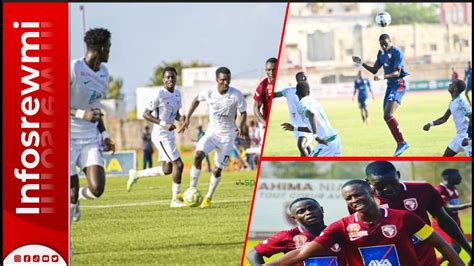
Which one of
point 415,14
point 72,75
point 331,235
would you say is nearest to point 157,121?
point 72,75

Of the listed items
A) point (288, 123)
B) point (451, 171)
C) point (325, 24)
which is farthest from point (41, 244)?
point (325, 24)

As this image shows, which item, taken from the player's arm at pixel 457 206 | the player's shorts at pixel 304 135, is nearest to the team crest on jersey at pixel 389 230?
the player's arm at pixel 457 206

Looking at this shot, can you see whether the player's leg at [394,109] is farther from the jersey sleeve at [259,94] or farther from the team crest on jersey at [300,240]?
the team crest on jersey at [300,240]

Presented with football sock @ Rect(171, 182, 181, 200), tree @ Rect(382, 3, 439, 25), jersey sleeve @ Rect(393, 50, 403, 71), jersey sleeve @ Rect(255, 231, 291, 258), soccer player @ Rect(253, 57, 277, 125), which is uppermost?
tree @ Rect(382, 3, 439, 25)

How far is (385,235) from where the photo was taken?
30.0ft

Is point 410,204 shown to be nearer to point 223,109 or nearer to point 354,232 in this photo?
point 354,232

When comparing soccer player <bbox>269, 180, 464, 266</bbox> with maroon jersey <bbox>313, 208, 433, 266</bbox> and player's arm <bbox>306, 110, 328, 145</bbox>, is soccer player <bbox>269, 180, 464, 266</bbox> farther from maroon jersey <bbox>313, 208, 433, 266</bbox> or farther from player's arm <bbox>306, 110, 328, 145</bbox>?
player's arm <bbox>306, 110, 328, 145</bbox>

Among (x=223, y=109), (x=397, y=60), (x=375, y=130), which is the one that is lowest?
(x=375, y=130)

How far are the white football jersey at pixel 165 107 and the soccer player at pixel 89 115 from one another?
1.98ft

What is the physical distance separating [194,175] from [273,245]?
1.22m

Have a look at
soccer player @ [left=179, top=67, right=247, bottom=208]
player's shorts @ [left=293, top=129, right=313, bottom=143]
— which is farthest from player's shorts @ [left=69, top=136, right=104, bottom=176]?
player's shorts @ [left=293, top=129, right=313, bottom=143]

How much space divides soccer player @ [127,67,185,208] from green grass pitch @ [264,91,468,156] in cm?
94

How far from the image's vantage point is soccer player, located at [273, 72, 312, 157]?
35.2 ft

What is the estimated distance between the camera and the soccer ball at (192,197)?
10.3m
